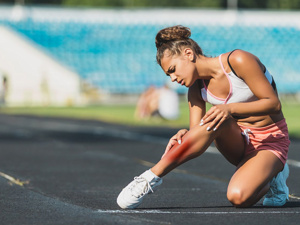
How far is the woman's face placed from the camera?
20.7 ft

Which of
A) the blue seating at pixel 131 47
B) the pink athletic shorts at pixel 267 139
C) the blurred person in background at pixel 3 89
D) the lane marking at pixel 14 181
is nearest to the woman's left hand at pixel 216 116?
the pink athletic shorts at pixel 267 139

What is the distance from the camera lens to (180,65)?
6.31m

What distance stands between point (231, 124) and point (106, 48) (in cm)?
4233

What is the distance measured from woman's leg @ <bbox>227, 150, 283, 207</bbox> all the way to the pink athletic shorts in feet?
0.32

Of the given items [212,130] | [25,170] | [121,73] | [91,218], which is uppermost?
[212,130]

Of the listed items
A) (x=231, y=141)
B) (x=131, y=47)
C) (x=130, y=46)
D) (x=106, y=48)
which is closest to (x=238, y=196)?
(x=231, y=141)

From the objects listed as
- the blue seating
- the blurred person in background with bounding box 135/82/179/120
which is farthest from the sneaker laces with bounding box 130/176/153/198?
the blue seating

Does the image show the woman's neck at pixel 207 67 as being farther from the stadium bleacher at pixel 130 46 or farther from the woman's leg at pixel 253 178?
the stadium bleacher at pixel 130 46

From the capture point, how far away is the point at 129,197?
6.40m

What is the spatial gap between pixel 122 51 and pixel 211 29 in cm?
679

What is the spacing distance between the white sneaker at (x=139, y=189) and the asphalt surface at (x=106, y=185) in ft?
0.29

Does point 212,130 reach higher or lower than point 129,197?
higher

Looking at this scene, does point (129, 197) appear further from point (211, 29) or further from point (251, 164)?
point (211, 29)

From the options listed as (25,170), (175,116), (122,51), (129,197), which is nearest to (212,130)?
(129,197)
